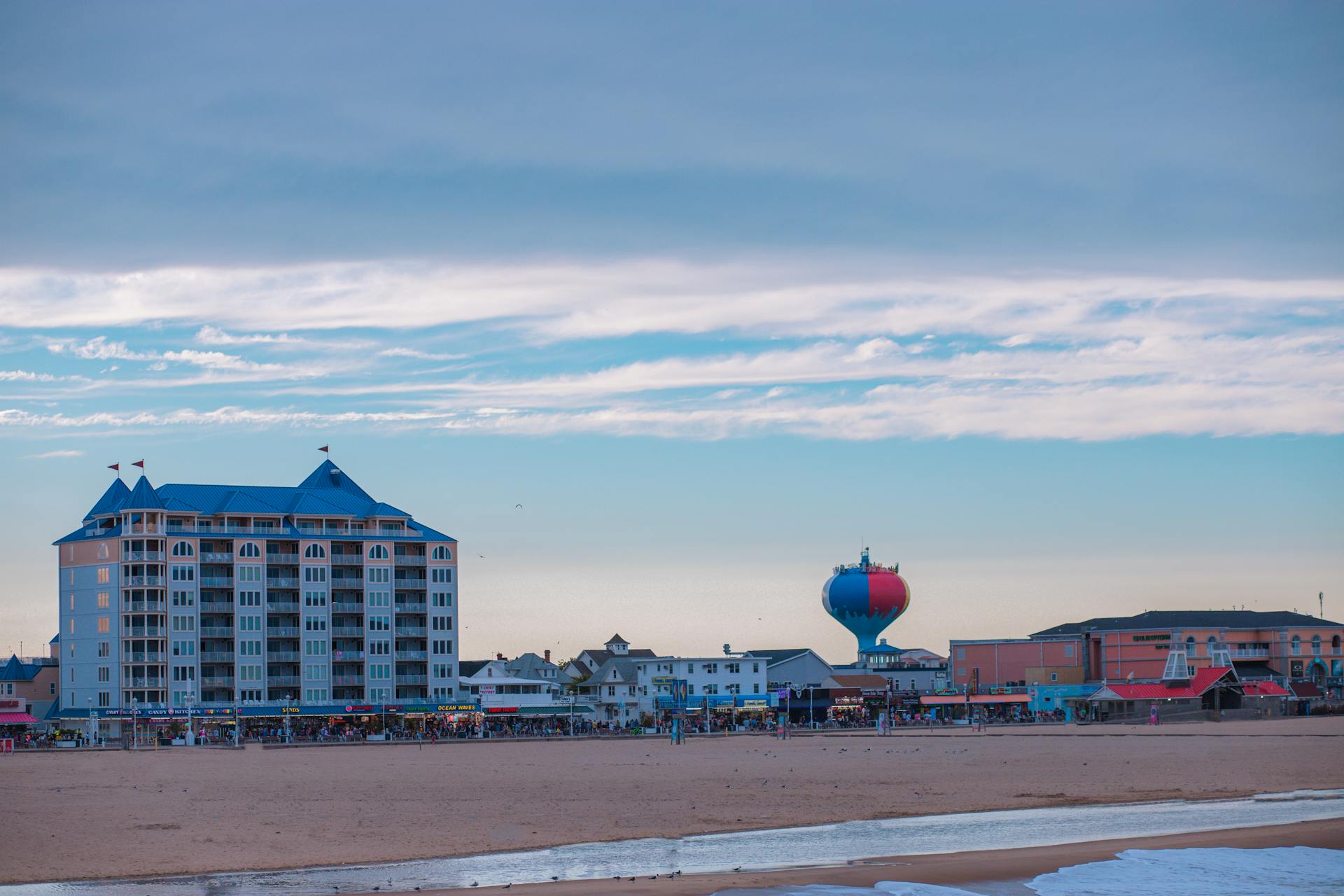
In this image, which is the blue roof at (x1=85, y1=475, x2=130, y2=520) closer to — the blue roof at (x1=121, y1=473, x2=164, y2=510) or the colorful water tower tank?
the blue roof at (x1=121, y1=473, x2=164, y2=510)

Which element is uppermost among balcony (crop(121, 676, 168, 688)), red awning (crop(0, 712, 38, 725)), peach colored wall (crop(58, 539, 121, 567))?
peach colored wall (crop(58, 539, 121, 567))

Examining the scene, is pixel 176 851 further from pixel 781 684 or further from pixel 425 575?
pixel 781 684

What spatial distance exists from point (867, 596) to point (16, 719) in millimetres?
84083

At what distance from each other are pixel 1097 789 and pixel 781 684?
106m

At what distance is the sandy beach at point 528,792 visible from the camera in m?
28.6

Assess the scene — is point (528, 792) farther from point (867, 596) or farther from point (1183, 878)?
point (867, 596)

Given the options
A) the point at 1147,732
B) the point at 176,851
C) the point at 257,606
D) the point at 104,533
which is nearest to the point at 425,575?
the point at 257,606

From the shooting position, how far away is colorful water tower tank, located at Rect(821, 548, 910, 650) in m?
162

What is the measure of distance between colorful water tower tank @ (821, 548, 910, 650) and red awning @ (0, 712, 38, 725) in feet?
267

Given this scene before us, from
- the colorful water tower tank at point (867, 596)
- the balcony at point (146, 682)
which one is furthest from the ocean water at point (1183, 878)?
the colorful water tower tank at point (867, 596)

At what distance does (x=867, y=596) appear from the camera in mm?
162625

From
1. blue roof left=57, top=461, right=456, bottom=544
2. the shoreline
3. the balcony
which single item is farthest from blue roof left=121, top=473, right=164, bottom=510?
the shoreline

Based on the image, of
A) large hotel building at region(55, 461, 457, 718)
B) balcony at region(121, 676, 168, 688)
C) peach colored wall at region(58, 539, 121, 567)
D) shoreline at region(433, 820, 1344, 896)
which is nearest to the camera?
shoreline at region(433, 820, 1344, 896)

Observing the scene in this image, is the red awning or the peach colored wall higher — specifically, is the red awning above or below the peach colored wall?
below
